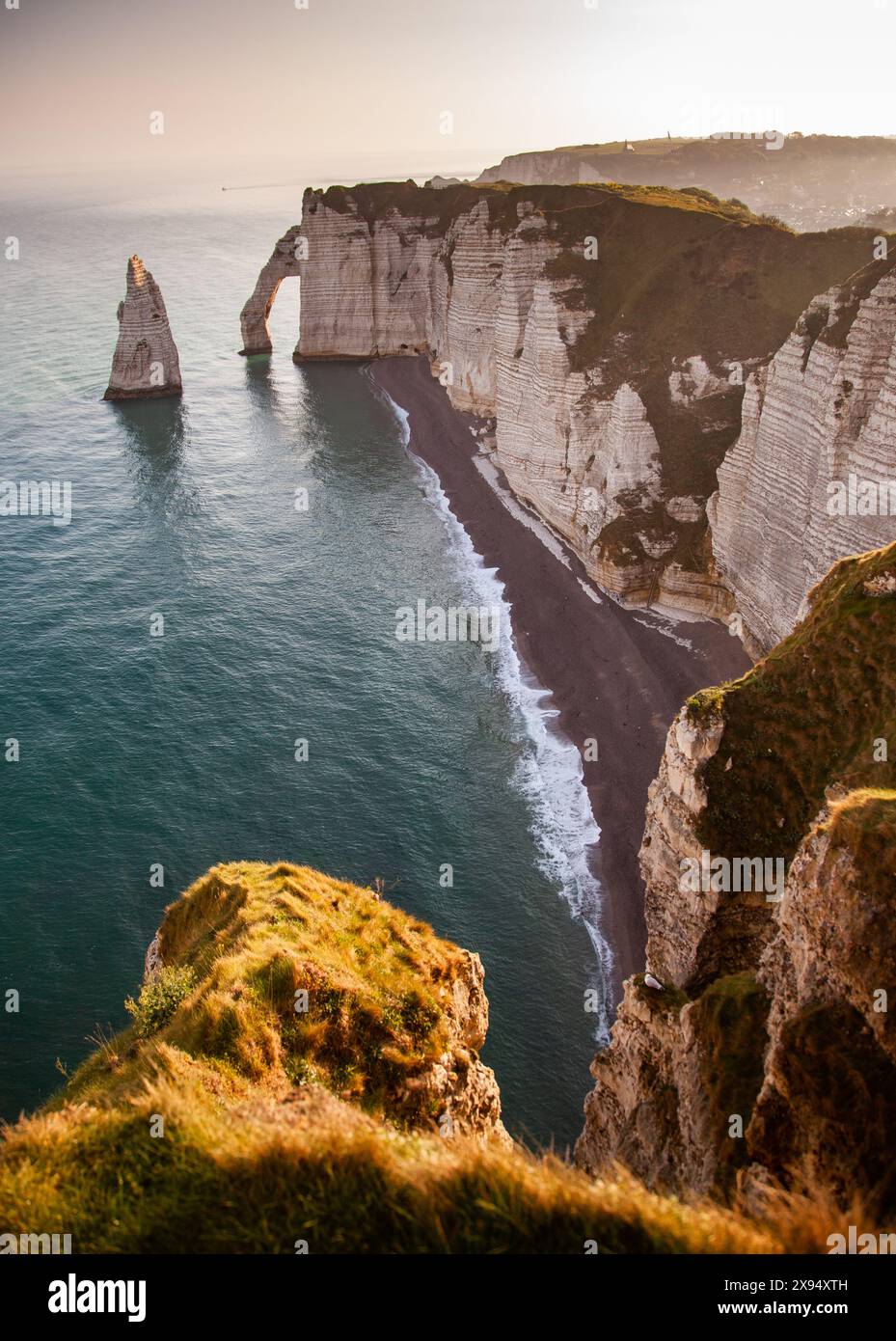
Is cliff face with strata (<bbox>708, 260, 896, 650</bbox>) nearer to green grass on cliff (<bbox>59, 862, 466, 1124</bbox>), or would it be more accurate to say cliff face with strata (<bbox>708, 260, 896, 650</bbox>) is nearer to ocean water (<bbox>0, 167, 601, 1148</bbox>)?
ocean water (<bbox>0, 167, 601, 1148</bbox>)

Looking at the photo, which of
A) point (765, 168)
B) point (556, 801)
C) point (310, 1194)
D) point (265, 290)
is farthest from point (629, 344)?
point (765, 168)

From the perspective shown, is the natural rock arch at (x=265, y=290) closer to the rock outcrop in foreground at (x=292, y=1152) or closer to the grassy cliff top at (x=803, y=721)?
the grassy cliff top at (x=803, y=721)

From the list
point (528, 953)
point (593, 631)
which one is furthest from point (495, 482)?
point (528, 953)

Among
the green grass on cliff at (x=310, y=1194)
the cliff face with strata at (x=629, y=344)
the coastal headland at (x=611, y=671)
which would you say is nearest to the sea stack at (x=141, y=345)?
the cliff face with strata at (x=629, y=344)

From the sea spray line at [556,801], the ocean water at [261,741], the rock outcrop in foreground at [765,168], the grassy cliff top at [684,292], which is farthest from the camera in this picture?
the rock outcrop in foreground at [765,168]

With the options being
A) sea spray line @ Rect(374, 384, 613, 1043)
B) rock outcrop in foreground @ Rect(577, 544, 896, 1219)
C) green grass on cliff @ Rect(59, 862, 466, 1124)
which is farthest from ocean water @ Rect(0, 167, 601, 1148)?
green grass on cliff @ Rect(59, 862, 466, 1124)
